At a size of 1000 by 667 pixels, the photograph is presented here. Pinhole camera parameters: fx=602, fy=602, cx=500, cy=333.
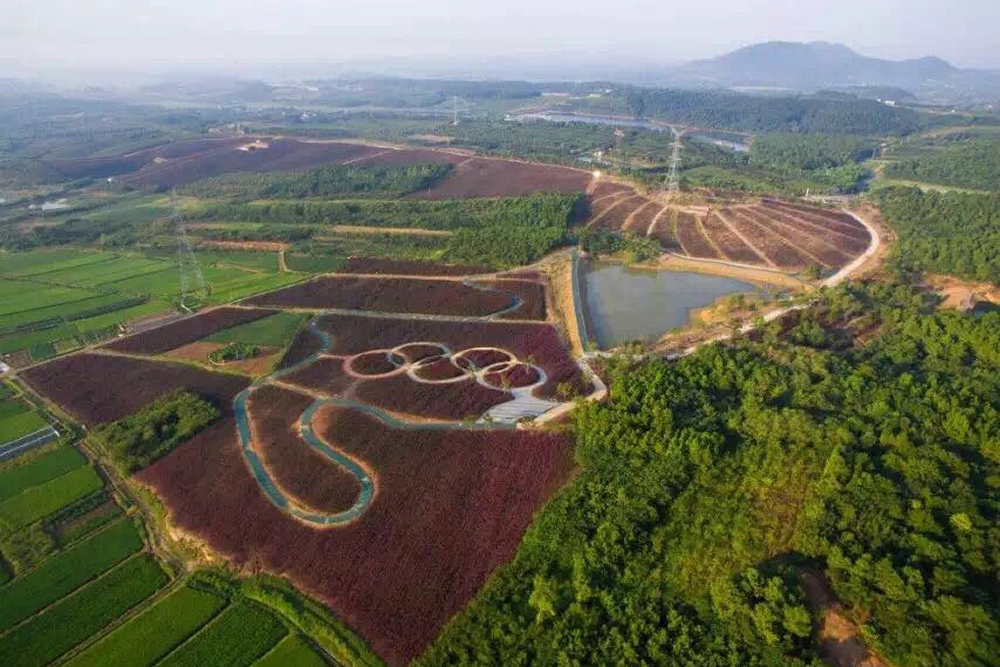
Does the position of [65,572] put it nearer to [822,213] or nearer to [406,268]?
[406,268]

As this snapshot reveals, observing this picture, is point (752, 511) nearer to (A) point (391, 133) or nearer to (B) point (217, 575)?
(B) point (217, 575)

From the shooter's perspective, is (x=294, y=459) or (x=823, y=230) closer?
(x=294, y=459)

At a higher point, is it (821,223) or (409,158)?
(821,223)

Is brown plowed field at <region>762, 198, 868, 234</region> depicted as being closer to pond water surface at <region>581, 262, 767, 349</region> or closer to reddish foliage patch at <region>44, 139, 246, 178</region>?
pond water surface at <region>581, 262, 767, 349</region>

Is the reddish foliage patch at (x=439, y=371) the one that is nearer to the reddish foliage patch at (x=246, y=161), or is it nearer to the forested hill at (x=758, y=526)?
the forested hill at (x=758, y=526)

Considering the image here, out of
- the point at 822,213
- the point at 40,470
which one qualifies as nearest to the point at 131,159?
the point at 40,470

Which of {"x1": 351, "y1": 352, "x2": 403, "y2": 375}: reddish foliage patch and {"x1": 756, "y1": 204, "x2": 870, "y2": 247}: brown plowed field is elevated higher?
{"x1": 756, "y1": 204, "x2": 870, "y2": 247}: brown plowed field

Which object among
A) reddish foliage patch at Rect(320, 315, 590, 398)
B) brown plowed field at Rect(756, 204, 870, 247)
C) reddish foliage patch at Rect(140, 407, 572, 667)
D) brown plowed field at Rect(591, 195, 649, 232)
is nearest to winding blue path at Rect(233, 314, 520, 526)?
reddish foliage patch at Rect(140, 407, 572, 667)
